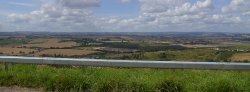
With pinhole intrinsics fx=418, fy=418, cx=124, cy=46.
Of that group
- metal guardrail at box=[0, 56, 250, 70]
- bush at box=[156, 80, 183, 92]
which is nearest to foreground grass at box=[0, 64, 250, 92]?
bush at box=[156, 80, 183, 92]

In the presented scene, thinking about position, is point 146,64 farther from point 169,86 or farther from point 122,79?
point 169,86

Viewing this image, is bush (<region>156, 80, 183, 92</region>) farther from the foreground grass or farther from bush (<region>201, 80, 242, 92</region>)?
bush (<region>201, 80, 242, 92</region>)

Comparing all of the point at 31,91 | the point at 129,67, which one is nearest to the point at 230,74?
the point at 129,67

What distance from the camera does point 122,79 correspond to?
24.8 feet

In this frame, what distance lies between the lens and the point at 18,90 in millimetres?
7832

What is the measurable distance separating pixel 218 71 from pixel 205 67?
373 mm

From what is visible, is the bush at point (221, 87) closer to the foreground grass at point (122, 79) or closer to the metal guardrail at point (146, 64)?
the foreground grass at point (122, 79)

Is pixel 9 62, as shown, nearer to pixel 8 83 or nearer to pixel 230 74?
pixel 8 83

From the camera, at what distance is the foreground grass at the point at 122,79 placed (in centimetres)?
715

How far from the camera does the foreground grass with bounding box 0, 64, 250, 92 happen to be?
23.5ft

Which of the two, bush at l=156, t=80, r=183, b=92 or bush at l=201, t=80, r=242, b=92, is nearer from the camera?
bush at l=201, t=80, r=242, b=92

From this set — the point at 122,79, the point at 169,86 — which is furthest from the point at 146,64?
the point at 169,86

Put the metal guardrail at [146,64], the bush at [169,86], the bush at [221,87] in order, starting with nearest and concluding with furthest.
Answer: the bush at [221,87], the bush at [169,86], the metal guardrail at [146,64]

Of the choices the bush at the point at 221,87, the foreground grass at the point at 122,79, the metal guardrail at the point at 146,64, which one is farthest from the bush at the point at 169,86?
the metal guardrail at the point at 146,64
